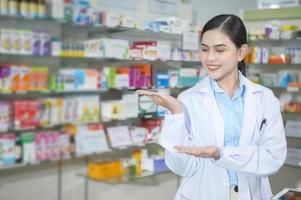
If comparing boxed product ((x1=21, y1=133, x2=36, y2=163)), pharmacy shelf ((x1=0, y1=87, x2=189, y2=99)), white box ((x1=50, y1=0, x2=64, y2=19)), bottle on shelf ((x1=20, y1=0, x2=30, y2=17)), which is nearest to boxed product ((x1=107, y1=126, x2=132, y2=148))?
pharmacy shelf ((x1=0, y1=87, x2=189, y2=99))

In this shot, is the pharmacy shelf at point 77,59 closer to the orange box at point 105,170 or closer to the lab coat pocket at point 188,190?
the orange box at point 105,170

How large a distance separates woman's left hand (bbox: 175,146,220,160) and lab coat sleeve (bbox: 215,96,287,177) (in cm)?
5

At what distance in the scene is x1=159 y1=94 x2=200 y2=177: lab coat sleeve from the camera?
1454 millimetres

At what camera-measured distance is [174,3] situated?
3439 millimetres

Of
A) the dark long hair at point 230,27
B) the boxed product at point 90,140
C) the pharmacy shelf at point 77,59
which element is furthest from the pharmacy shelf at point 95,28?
the dark long hair at point 230,27

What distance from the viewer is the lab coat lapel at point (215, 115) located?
160 centimetres

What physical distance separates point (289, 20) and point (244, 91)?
2.79 m

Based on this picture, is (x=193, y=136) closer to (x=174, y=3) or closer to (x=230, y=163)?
(x=230, y=163)

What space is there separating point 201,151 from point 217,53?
429 mm

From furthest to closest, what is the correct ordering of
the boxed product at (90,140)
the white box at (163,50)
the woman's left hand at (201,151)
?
the white box at (163,50) → the boxed product at (90,140) → the woman's left hand at (201,151)

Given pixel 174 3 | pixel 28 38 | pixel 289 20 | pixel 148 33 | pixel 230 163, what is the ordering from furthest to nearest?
pixel 289 20 < pixel 174 3 < pixel 148 33 < pixel 28 38 < pixel 230 163

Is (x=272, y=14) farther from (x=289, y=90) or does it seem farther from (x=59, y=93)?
(x=59, y=93)

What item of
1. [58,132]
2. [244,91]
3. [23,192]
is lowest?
[23,192]

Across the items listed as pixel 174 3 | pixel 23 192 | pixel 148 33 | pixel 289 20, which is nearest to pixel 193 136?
pixel 23 192
